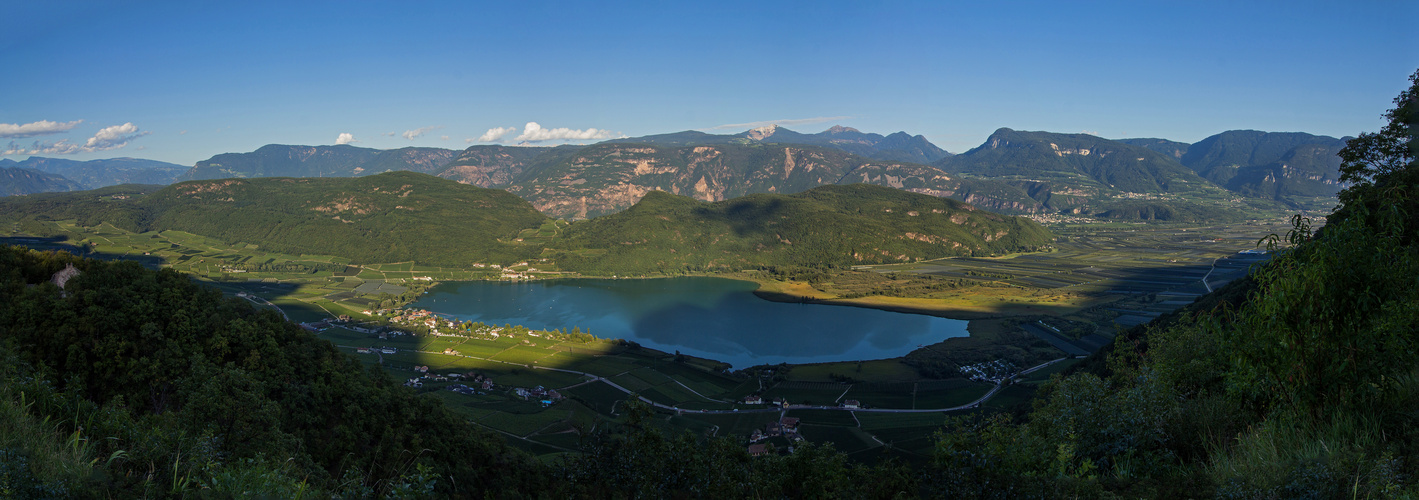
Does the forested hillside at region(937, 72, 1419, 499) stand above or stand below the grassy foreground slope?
above

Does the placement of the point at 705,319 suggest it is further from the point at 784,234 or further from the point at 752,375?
the point at 784,234

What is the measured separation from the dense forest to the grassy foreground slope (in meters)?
96.7

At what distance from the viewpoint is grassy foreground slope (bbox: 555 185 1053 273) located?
118 meters

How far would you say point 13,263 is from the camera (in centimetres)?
1520

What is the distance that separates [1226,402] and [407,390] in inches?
769

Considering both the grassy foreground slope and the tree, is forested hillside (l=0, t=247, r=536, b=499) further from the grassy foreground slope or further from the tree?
the grassy foreground slope

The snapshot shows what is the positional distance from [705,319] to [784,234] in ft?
207

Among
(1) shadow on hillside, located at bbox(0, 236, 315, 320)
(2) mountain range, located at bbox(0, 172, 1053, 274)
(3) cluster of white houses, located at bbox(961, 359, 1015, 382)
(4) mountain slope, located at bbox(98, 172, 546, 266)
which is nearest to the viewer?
(3) cluster of white houses, located at bbox(961, 359, 1015, 382)

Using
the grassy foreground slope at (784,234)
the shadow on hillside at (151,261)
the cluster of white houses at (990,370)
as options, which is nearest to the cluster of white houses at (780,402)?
the cluster of white houses at (990,370)

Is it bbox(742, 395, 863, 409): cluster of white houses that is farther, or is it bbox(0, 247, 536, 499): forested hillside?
bbox(742, 395, 863, 409): cluster of white houses

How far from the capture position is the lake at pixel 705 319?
5656 centimetres

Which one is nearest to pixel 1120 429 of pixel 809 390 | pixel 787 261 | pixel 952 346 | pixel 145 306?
pixel 145 306

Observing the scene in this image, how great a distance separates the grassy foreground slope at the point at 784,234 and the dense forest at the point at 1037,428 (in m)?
96.7

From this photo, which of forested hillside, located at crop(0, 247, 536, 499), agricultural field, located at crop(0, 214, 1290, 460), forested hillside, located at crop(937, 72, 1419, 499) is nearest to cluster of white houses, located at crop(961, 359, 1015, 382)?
agricultural field, located at crop(0, 214, 1290, 460)
